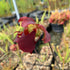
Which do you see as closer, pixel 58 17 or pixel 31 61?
pixel 31 61

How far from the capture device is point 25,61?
47.5 inches

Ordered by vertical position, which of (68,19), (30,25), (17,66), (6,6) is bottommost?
(17,66)

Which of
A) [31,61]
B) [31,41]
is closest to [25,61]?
[31,61]

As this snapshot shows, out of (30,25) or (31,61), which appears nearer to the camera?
(30,25)

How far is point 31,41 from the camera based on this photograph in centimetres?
60

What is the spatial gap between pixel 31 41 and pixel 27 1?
12.7 ft

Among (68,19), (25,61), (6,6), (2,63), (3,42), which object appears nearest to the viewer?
(2,63)

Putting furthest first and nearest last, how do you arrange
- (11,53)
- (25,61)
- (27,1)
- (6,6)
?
(27,1), (6,6), (11,53), (25,61)

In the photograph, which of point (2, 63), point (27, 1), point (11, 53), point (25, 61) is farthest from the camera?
point (27, 1)

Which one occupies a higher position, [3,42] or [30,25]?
[30,25]

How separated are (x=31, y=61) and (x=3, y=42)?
86 centimetres

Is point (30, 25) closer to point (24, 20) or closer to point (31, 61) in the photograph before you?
point (24, 20)

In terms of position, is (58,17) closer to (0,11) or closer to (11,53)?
(11,53)

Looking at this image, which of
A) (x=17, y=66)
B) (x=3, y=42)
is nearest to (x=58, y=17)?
(x=3, y=42)
